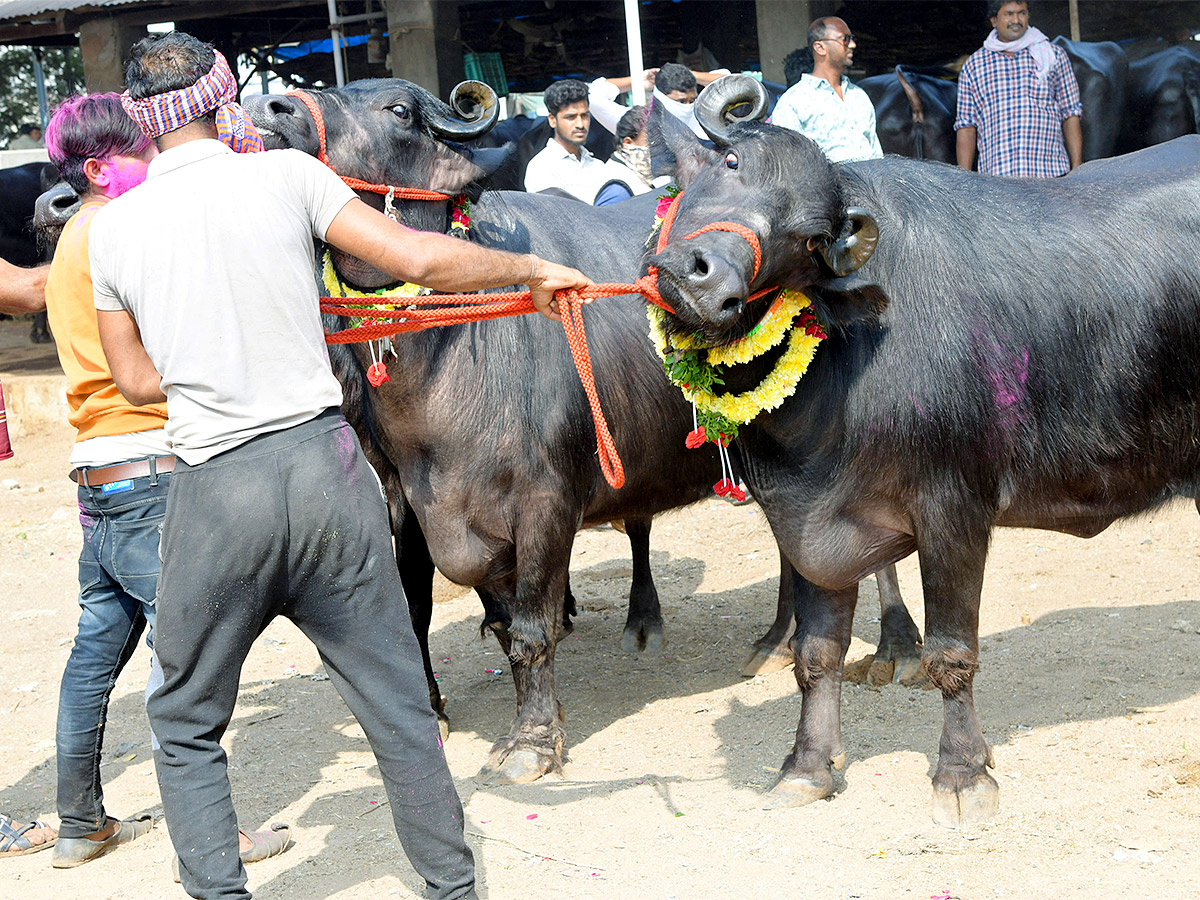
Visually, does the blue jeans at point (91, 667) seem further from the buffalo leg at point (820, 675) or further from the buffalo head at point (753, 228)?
the buffalo leg at point (820, 675)

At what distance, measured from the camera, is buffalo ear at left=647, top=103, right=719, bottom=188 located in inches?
144

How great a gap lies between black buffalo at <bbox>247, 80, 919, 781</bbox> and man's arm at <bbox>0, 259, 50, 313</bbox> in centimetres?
85

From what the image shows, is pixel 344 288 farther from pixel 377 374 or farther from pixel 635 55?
pixel 635 55

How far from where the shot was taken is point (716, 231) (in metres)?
3.32

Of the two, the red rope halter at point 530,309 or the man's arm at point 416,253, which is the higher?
the man's arm at point 416,253

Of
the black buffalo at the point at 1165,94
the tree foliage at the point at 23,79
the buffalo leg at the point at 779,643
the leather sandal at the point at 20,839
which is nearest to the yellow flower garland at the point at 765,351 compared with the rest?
the buffalo leg at the point at 779,643

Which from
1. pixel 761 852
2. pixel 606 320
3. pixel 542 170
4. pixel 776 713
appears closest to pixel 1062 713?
pixel 776 713

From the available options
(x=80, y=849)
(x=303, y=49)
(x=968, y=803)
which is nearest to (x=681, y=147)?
(x=968, y=803)

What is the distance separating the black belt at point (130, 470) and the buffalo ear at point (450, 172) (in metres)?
1.29

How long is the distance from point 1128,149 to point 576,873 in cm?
941

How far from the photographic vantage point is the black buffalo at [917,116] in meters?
10.5

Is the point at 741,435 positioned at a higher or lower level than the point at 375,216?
lower

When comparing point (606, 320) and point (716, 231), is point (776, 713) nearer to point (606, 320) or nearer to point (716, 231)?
point (606, 320)

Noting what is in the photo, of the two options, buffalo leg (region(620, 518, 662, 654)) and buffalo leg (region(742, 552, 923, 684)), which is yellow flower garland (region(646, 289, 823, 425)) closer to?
buffalo leg (region(742, 552, 923, 684))
